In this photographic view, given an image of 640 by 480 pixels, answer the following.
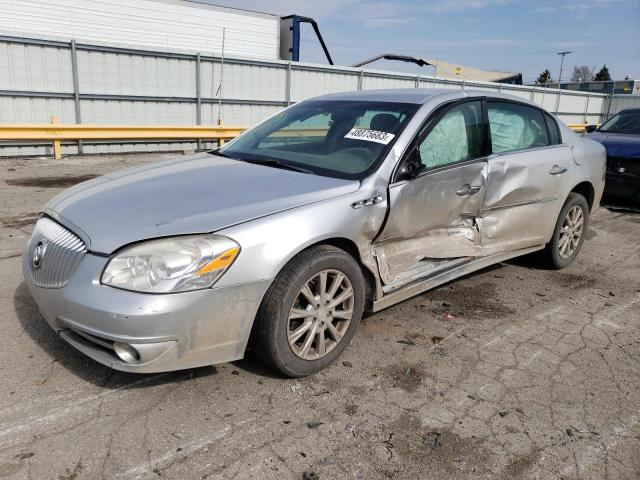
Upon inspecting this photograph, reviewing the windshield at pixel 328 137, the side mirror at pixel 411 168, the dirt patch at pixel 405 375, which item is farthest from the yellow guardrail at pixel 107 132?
the dirt patch at pixel 405 375

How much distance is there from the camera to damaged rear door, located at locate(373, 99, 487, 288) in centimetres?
329

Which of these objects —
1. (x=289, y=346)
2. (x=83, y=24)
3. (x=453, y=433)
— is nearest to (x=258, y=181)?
(x=289, y=346)

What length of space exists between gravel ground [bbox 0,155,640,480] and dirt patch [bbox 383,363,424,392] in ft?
0.03

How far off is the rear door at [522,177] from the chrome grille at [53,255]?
9.25 ft

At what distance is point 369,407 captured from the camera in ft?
8.87

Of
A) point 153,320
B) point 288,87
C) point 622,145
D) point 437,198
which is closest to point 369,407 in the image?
point 153,320

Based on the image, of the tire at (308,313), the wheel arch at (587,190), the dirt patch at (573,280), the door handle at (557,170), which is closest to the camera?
the tire at (308,313)

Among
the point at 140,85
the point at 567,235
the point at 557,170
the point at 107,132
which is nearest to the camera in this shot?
the point at 557,170

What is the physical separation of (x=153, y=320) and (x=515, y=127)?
341cm

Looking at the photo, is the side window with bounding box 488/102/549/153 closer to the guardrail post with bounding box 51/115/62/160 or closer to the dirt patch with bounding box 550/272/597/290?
the dirt patch with bounding box 550/272/597/290

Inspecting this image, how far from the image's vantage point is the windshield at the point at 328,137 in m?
3.34

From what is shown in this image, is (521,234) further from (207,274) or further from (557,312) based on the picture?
(207,274)

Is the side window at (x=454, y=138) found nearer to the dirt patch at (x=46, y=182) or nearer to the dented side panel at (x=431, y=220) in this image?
the dented side panel at (x=431, y=220)

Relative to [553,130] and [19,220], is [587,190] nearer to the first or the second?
[553,130]
